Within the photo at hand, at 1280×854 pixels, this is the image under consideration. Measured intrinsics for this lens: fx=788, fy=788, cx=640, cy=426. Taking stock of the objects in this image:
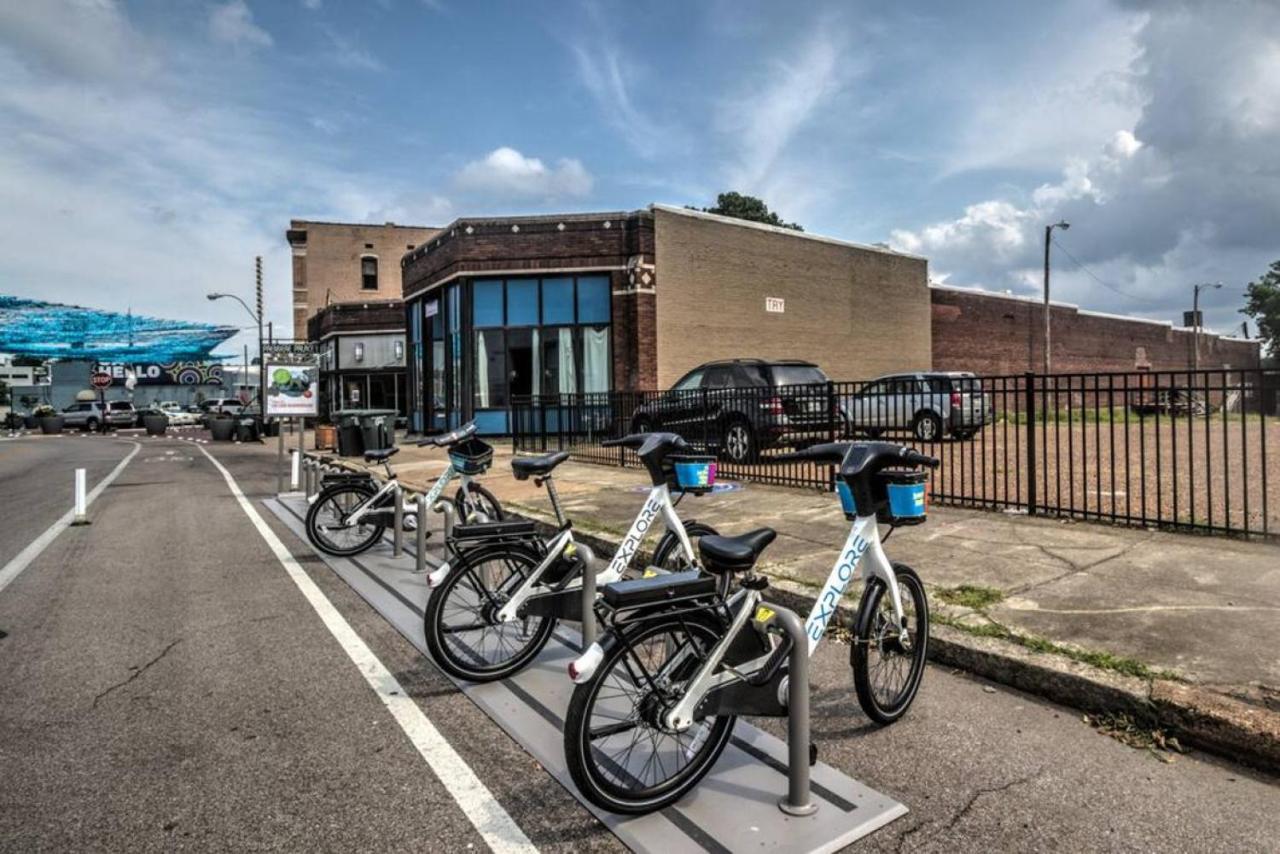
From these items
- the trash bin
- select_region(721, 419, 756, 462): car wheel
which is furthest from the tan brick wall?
select_region(721, 419, 756, 462): car wheel

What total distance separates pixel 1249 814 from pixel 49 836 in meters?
4.59

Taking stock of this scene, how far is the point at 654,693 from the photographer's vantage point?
10.2 feet

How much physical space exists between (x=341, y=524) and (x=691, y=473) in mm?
4803

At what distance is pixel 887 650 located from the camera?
393cm

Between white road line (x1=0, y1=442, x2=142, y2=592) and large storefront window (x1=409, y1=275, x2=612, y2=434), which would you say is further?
large storefront window (x1=409, y1=275, x2=612, y2=434)

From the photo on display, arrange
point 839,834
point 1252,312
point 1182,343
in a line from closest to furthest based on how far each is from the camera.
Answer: point 839,834, point 1182,343, point 1252,312

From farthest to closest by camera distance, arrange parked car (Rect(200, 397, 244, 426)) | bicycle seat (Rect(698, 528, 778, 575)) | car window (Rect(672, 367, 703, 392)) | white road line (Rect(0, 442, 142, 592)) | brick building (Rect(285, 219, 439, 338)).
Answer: parked car (Rect(200, 397, 244, 426)), brick building (Rect(285, 219, 439, 338)), car window (Rect(672, 367, 703, 392)), white road line (Rect(0, 442, 142, 592)), bicycle seat (Rect(698, 528, 778, 575))

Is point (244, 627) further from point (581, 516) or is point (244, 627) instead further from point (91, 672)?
point (581, 516)

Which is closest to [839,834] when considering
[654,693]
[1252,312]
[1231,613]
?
[654,693]

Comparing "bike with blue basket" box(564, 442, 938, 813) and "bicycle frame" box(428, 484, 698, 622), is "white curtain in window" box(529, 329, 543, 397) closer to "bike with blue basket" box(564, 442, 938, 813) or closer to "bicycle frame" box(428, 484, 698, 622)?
"bicycle frame" box(428, 484, 698, 622)

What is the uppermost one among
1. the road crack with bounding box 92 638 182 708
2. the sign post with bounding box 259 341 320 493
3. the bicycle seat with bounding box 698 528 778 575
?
the sign post with bounding box 259 341 320 493

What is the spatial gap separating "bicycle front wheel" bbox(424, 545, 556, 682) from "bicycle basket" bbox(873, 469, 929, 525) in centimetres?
206

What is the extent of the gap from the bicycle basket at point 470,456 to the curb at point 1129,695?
12.7 feet

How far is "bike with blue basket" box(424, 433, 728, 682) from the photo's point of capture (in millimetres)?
4531
